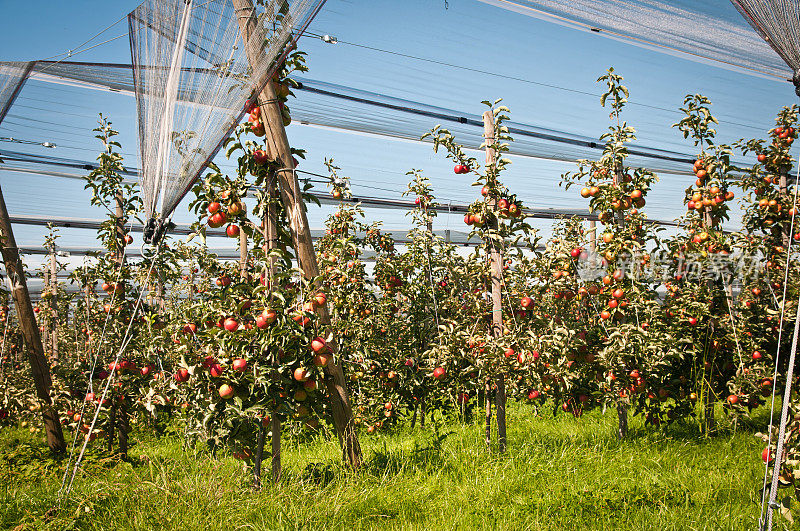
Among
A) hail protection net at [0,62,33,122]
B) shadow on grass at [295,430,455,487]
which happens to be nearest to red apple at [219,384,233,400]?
shadow on grass at [295,430,455,487]

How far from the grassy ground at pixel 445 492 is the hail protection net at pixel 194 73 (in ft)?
4.57

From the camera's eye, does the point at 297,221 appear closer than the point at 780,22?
No

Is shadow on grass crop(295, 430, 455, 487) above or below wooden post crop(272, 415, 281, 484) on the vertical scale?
below

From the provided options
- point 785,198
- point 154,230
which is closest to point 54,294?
point 154,230

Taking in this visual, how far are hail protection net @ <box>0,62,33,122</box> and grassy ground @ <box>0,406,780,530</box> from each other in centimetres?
292

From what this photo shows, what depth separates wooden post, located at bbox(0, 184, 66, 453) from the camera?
4008mm

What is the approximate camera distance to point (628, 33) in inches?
108

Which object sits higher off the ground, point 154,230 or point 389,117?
point 389,117

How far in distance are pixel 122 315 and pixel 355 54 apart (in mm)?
2734

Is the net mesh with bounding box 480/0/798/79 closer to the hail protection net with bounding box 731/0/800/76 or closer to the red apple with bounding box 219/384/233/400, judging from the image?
the hail protection net with bounding box 731/0/800/76

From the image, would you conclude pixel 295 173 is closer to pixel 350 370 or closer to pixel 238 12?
pixel 238 12

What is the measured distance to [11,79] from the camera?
13.1ft

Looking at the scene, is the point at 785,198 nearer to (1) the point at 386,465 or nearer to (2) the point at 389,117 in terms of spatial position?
(2) the point at 389,117

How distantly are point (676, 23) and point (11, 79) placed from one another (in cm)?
472
